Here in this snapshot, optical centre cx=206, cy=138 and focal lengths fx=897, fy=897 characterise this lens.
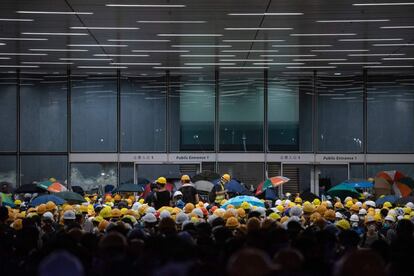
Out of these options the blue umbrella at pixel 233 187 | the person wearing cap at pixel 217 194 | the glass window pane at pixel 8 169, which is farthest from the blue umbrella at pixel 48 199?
the glass window pane at pixel 8 169

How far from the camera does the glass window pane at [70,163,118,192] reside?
35938 millimetres

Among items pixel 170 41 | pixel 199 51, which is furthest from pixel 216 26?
pixel 199 51

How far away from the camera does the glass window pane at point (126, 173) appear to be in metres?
36.2

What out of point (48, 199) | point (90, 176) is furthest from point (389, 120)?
point (48, 199)

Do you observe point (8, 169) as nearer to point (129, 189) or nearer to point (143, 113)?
point (143, 113)

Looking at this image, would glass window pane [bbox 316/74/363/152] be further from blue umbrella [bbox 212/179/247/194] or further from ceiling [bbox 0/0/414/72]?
blue umbrella [bbox 212/179/247/194]

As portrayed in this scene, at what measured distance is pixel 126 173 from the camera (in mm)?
36219

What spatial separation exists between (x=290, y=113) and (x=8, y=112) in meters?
11.4

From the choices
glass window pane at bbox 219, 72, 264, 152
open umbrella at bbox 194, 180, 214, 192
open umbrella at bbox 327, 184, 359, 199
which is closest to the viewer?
open umbrella at bbox 327, 184, 359, 199

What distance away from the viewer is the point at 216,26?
2558 centimetres

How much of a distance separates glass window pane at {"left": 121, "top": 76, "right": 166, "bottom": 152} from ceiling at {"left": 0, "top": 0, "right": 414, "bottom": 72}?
1.18m

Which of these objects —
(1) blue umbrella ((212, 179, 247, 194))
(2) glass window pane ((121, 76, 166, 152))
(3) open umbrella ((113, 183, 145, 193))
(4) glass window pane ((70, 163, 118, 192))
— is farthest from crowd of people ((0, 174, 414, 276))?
(2) glass window pane ((121, 76, 166, 152))

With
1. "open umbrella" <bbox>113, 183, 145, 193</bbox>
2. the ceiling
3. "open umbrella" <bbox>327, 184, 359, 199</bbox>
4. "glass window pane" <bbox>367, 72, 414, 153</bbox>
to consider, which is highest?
the ceiling

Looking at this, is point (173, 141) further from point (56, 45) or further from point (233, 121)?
point (56, 45)
